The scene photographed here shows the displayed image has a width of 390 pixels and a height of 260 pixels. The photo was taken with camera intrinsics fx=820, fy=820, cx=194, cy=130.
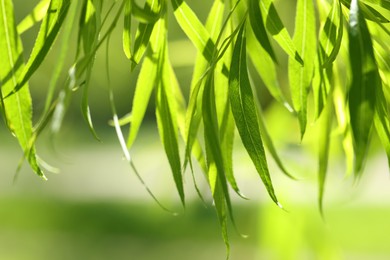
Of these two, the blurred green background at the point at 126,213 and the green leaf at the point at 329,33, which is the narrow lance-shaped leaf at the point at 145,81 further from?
the blurred green background at the point at 126,213

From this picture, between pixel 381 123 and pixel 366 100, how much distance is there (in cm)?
9

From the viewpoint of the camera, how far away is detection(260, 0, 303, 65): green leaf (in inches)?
21.2

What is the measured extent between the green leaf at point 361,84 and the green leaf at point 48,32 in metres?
0.20

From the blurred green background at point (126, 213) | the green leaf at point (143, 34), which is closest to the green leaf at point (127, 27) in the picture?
the green leaf at point (143, 34)

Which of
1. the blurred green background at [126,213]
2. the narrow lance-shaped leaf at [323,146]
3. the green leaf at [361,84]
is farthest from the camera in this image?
the blurred green background at [126,213]

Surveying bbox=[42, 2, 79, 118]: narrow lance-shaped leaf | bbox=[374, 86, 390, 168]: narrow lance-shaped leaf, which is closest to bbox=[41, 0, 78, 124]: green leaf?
bbox=[42, 2, 79, 118]: narrow lance-shaped leaf

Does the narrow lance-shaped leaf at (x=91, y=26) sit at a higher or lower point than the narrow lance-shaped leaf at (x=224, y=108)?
higher

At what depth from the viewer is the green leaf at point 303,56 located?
0.56 meters

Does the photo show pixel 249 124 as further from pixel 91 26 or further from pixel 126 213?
pixel 126 213

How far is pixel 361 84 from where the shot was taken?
1.42 feet

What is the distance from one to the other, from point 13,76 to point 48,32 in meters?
0.05

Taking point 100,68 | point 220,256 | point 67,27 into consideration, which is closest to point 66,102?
point 67,27

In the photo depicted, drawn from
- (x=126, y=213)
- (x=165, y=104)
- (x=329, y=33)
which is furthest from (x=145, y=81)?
(x=126, y=213)

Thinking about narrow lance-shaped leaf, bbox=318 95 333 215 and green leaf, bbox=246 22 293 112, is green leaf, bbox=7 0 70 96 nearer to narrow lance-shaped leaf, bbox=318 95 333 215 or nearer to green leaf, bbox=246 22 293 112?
green leaf, bbox=246 22 293 112
